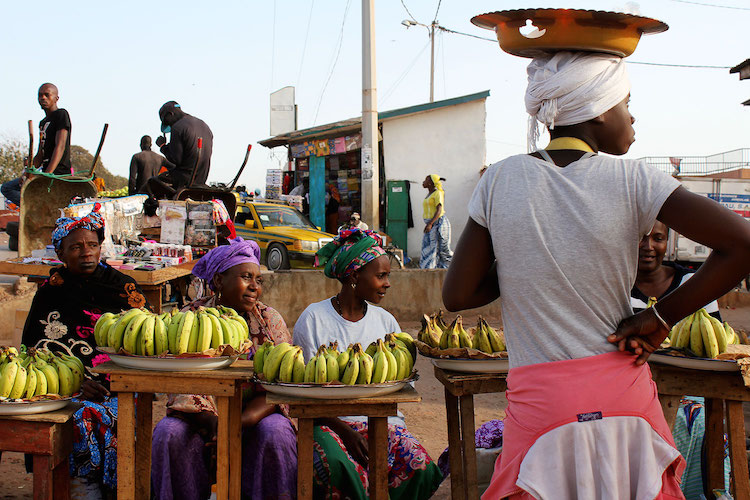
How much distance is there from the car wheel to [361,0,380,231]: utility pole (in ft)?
5.88

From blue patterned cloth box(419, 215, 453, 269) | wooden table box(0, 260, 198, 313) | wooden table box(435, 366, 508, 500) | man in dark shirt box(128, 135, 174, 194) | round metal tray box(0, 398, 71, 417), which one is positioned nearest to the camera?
round metal tray box(0, 398, 71, 417)

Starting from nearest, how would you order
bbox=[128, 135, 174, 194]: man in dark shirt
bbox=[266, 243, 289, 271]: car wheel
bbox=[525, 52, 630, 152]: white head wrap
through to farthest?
bbox=[525, 52, 630, 152]: white head wrap → bbox=[128, 135, 174, 194]: man in dark shirt → bbox=[266, 243, 289, 271]: car wheel

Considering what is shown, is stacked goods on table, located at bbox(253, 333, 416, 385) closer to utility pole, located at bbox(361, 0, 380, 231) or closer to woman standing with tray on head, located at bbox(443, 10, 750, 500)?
woman standing with tray on head, located at bbox(443, 10, 750, 500)

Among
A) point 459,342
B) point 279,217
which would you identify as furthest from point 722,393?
point 279,217

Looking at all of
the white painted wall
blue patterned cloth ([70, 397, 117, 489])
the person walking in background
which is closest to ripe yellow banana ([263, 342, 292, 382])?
blue patterned cloth ([70, 397, 117, 489])

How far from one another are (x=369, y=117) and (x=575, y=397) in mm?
11533

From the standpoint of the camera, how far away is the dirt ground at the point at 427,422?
13.8 ft

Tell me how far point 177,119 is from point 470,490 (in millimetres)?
6771

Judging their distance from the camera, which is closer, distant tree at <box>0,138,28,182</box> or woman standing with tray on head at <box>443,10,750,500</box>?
woman standing with tray on head at <box>443,10,750,500</box>

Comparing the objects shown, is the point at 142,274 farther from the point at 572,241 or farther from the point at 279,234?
the point at 279,234

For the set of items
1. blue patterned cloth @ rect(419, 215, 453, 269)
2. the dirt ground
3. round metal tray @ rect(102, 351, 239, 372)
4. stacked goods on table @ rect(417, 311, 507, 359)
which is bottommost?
the dirt ground

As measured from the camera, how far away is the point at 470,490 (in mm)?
2996

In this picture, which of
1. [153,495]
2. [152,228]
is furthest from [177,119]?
[153,495]

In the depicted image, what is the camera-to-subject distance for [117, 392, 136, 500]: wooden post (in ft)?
9.41
